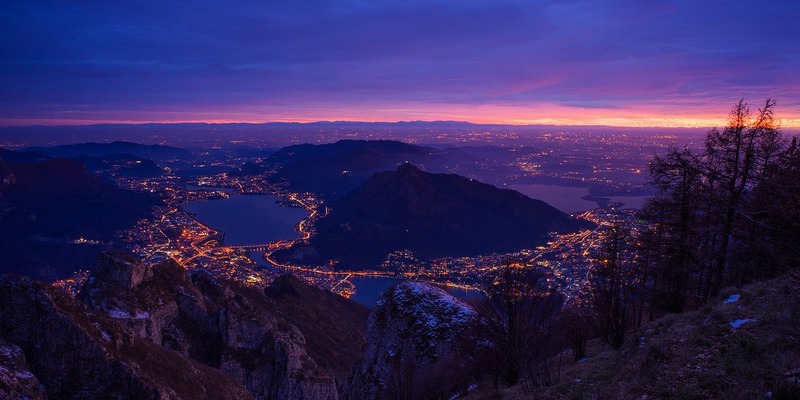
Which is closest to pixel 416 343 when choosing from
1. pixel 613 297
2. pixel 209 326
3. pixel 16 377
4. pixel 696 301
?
pixel 613 297

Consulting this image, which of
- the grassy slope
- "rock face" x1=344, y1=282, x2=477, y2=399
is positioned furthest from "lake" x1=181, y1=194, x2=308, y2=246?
the grassy slope

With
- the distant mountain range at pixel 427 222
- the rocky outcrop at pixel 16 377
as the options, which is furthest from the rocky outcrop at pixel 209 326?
the distant mountain range at pixel 427 222

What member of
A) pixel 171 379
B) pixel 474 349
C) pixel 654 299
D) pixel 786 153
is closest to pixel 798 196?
pixel 786 153

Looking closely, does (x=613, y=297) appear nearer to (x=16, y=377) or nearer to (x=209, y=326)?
(x=16, y=377)

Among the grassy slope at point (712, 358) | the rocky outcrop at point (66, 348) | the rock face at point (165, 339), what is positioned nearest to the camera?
Result: the grassy slope at point (712, 358)

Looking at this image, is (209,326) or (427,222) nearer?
(209,326)

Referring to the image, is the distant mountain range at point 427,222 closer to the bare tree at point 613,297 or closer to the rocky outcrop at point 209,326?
the rocky outcrop at point 209,326
